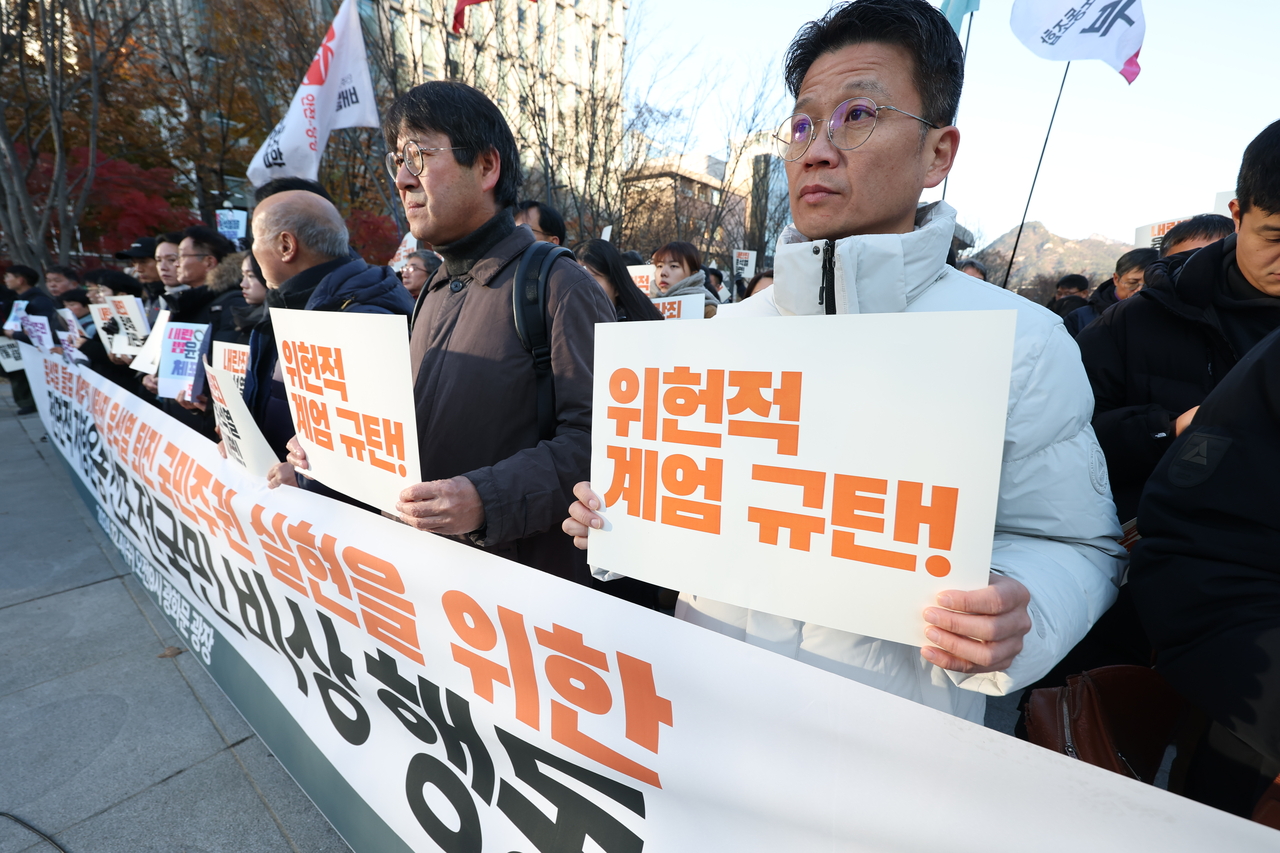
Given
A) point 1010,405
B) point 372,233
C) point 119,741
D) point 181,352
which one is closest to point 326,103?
point 181,352

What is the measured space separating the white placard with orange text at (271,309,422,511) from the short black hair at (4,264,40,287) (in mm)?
9791

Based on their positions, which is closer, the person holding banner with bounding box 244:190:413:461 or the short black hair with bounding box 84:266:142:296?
the person holding banner with bounding box 244:190:413:461

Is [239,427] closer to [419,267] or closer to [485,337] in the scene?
[485,337]

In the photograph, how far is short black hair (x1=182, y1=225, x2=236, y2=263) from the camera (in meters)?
3.98

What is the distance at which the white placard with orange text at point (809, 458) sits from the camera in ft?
2.52

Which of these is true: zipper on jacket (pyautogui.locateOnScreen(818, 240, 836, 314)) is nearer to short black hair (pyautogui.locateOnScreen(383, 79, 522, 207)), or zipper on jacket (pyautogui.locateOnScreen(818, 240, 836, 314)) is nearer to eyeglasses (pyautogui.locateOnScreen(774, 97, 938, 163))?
eyeglasses (pyautogui.locateOnScreen(774, 97, 938, 163))

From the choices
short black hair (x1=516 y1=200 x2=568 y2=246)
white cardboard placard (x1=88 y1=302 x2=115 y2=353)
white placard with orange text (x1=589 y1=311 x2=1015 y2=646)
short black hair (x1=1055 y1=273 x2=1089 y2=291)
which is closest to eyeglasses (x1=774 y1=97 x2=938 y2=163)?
white placard with orange text (x1=589 y1=311 x2=1015 y2=646)

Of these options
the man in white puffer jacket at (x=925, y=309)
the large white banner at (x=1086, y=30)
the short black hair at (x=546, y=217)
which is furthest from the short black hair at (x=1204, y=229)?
the short black hair at (x=546, y=217)

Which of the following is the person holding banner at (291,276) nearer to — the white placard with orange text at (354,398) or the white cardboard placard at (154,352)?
the white placard with orange text at (354,398)

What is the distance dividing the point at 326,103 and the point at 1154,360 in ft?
20.9

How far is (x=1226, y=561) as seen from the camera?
948 mm

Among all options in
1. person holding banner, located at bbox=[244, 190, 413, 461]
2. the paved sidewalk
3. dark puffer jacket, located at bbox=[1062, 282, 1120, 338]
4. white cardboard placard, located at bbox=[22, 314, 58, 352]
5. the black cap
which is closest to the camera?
the paved sidewalk

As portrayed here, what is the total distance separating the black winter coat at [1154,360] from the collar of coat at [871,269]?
1181 millimetres

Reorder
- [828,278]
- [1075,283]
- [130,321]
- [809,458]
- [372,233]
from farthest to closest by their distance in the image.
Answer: [372,233]
[1075,283]
[130,321]
[828,278]
[809,458]
